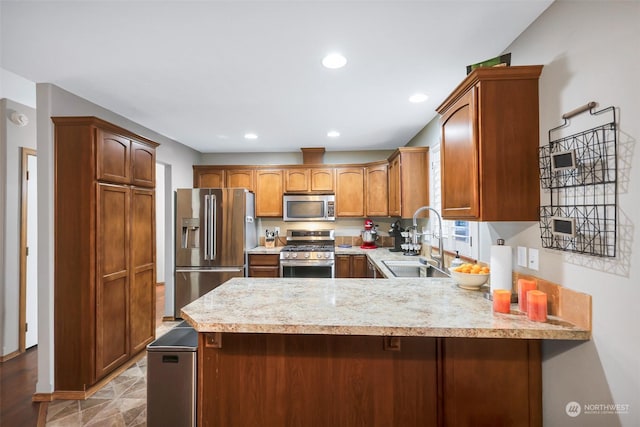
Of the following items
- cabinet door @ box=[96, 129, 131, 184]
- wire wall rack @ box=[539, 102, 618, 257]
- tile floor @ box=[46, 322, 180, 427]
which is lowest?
tile floor @ box=[46, 322, 180, 427]

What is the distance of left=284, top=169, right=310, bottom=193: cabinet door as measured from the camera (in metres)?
4.65

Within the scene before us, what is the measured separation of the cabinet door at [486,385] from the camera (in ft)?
4.51

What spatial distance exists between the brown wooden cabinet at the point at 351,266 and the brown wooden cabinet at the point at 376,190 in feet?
2.53

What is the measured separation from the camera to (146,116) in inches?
123

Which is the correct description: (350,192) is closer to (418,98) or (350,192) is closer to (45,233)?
(418,98)

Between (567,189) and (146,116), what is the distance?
362 centimetres

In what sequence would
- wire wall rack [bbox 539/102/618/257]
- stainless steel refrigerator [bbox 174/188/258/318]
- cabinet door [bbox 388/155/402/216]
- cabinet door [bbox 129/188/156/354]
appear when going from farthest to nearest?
stainless steel refrigerator [bbox 174/188/258/318] < cabinet door [bbox 388/155/402/216] < cabinet door [bbox 129/188/156/354] < wire wall rack [bbox 539/102/618/257]

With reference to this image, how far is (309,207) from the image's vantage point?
4598mm

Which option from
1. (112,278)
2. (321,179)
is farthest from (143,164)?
(321,179)

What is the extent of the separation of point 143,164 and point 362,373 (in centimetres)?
287

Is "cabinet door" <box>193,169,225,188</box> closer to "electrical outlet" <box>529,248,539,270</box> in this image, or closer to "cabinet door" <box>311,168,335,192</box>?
"cabinet door" <box>311,168,335,192</box>

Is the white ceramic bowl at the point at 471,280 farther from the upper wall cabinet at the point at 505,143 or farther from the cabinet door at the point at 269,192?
the cabinet door at the point at 269,192

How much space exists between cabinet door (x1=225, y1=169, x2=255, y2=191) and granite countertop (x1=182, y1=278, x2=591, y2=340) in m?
2.94

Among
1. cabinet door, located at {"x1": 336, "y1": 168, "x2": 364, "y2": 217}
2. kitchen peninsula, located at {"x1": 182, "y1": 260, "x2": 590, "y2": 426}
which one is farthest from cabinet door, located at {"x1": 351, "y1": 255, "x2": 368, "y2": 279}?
kitchen peninsula, located at {"x1": 182, "y1": 260, "x2": 590, "y2": 426}
